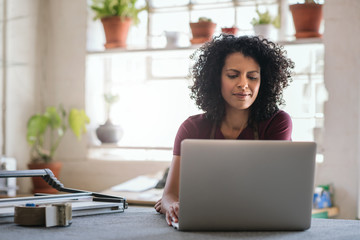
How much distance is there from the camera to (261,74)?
7.36 ft

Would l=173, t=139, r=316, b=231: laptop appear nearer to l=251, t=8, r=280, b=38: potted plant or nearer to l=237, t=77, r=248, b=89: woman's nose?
l=237, t=77, r=248, b=89: woman's nose

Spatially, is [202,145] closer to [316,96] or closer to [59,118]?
[316,96]

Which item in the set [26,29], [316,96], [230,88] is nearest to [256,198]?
[230,88]

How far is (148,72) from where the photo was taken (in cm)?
460

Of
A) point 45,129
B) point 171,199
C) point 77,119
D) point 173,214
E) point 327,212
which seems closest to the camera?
point 173,214

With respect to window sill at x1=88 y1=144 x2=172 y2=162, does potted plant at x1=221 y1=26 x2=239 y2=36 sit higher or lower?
higher

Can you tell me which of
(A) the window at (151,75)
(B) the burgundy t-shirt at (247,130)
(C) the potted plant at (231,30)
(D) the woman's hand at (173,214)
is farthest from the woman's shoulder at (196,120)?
(A) the window at (151,75)

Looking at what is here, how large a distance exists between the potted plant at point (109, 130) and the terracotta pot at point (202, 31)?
0.94 m

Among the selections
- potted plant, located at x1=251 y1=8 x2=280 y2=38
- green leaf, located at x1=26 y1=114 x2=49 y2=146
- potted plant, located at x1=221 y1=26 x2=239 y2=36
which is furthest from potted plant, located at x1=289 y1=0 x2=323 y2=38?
green leaf, located at x1=26 y1=114 x2=49 y2=146

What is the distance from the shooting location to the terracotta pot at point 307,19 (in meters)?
3.78

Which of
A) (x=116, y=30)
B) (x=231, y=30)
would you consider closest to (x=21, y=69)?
(x=116, y=30)

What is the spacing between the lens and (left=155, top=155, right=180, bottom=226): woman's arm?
151 cm

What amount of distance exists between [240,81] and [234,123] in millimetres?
217

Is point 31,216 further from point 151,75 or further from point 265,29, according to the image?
point 151,75
